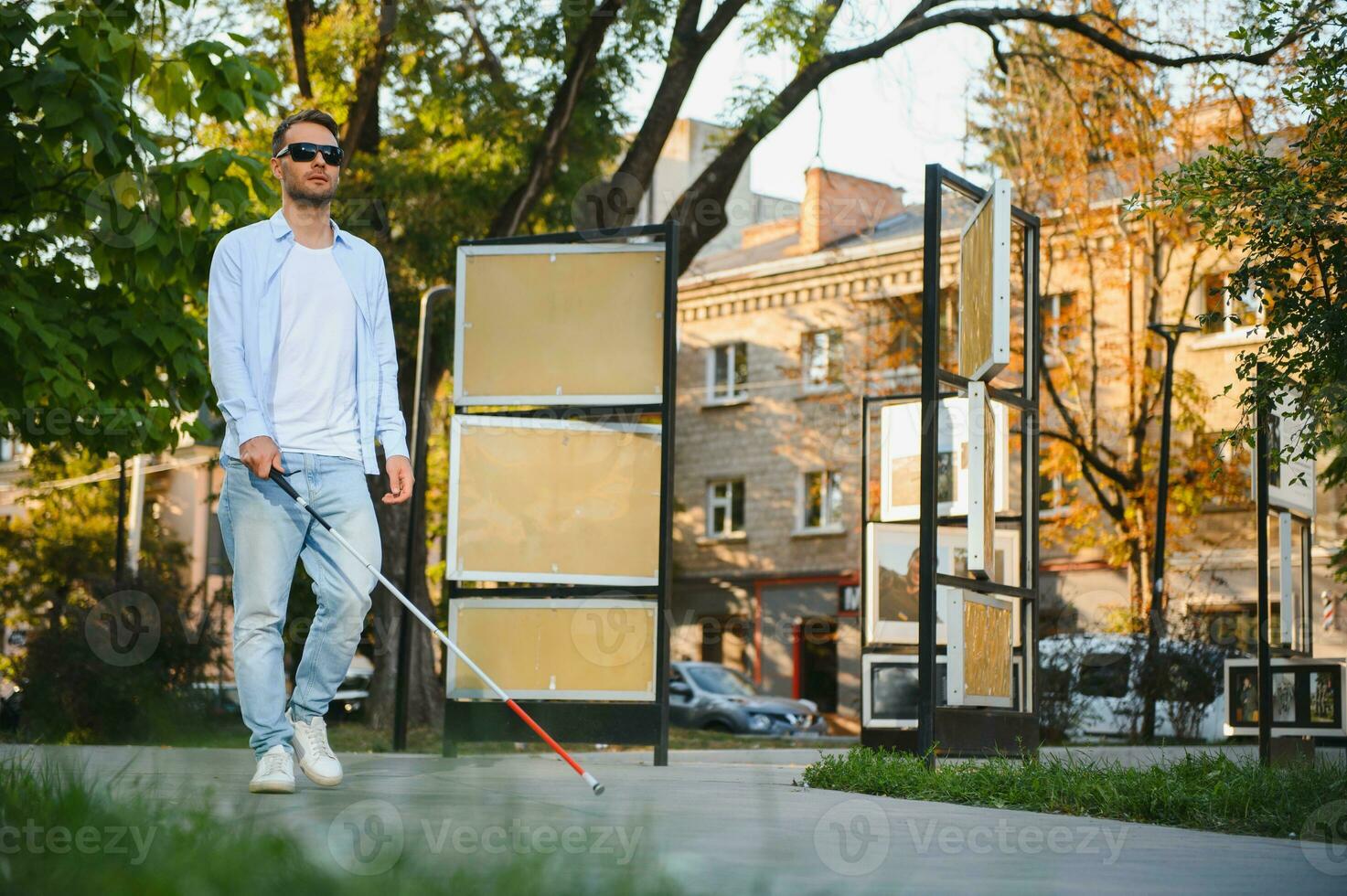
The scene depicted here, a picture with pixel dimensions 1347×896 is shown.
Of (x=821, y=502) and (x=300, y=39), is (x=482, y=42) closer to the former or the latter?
Result: (x=300, y=39)

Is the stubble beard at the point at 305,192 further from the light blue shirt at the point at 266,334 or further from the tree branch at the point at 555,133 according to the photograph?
the tree branch at the point at 555,133

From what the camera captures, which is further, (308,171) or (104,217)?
(104,217)

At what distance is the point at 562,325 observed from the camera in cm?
994

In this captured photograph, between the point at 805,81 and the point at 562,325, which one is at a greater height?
the point at 805,81

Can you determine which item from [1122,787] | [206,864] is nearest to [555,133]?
[1122,787]

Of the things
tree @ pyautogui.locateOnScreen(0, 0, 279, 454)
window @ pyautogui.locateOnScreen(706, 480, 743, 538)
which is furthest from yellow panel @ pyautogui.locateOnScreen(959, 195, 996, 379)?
window @ pyautogui.locateOnScreen(706, 480, 743, 538)

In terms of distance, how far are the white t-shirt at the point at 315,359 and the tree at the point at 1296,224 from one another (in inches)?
178

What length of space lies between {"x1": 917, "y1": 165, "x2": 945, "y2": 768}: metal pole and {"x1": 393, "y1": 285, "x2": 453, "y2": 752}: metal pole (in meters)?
5.09

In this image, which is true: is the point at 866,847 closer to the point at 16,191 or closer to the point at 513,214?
the point at 16,191

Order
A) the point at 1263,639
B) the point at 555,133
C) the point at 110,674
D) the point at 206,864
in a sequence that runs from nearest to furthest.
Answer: the point at 206,864 → the point at 1263,639 → the point at 110,674 → the point at 555,133

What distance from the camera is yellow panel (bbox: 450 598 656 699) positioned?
31.0ft

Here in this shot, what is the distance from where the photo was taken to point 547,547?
9.62 m

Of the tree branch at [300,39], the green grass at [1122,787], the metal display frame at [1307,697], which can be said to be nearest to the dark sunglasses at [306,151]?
the green grass at [1122,787]

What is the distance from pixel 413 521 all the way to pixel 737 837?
10.4 metres
